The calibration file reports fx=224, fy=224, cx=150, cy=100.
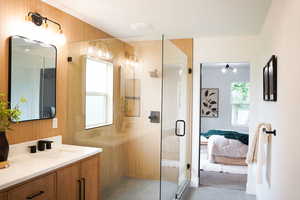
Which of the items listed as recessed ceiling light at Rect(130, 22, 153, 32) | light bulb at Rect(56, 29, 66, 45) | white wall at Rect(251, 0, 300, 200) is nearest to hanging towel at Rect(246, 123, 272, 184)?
white wall at Rect(251, 0, 300, 200)

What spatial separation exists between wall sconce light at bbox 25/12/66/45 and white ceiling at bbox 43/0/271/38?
23 cm

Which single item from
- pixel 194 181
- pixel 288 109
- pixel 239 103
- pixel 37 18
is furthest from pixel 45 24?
pixel 239 103

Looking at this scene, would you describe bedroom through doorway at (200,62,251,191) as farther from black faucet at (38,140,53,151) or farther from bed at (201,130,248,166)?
black faucet at (38,140,53,151)

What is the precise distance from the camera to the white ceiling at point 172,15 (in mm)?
2531

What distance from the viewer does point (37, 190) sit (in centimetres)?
173

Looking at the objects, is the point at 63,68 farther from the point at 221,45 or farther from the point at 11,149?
the point at 221,45

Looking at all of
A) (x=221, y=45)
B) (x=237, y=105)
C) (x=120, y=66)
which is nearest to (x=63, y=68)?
(x=120, y=66)

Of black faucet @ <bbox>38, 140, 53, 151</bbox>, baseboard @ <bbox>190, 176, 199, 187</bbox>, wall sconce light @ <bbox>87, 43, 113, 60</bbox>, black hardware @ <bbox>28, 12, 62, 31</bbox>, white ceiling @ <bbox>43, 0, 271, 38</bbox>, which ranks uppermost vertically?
white ceiling @ <bbox>43, 0, 271, 38</bbox>

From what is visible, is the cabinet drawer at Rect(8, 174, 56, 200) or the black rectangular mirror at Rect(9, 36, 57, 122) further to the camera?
the black rectangular mirror at Rect(9, 36, 57, 122)

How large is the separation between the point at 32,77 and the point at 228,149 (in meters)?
4.19

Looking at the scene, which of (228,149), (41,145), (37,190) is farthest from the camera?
(228,149)

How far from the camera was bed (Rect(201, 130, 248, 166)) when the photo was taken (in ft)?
16.1

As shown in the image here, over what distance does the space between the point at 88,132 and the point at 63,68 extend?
0.87m

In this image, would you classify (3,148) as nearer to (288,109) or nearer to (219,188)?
(288,109)
